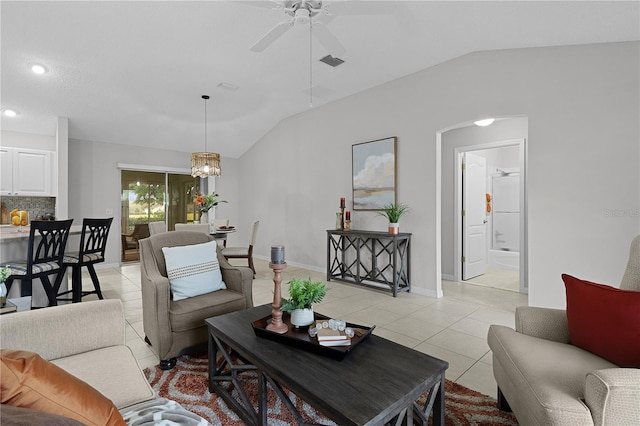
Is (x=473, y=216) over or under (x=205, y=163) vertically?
under

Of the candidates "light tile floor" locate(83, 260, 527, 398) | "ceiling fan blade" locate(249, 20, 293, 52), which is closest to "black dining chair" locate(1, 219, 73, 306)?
"light tile floor" locate(83, 260, 527, 398)

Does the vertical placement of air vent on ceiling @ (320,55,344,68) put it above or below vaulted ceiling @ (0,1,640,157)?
above

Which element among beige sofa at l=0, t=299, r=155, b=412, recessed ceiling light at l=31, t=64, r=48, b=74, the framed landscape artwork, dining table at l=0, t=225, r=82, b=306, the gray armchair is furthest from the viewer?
the framed landscape artwork

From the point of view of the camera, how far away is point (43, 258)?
3102 mm

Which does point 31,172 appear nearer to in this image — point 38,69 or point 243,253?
point 38,69

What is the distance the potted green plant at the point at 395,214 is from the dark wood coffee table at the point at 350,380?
106 inches

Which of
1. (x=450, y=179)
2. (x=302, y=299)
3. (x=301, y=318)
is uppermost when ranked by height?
(x=450, y=179)

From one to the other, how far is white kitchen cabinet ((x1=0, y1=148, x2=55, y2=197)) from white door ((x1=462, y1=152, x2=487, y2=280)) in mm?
7112

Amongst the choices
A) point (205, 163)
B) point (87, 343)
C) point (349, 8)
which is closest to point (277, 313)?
point (87, 343)

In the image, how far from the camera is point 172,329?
2.22 metres

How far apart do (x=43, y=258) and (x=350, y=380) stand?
3.38 m

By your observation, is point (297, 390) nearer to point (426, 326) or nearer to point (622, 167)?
point (426, 326)

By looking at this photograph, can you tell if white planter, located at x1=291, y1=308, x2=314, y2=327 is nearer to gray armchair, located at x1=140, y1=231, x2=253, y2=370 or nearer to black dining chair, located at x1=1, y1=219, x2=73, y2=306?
gray armchair, located at x1=140, y1=231, x2=253, y2=370

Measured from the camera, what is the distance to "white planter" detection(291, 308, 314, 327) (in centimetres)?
174
